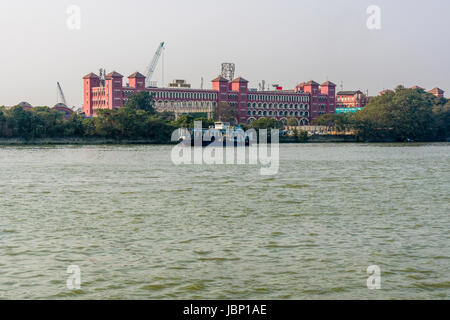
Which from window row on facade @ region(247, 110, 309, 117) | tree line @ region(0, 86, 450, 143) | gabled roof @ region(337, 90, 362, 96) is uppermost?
gabled roof @ region(337, 90, 362, 96)

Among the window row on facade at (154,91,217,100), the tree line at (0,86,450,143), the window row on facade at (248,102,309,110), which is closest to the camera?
the tree line at (0,86,450,143)

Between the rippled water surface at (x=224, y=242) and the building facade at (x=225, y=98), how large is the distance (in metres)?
98.3

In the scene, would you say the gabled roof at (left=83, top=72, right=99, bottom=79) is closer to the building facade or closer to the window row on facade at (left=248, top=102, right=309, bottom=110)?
the building facade

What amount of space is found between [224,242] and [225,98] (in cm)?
12089

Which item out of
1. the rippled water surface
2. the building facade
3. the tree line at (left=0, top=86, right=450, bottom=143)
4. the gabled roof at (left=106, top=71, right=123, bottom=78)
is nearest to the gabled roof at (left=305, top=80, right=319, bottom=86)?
the building facade

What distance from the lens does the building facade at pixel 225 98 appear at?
124m

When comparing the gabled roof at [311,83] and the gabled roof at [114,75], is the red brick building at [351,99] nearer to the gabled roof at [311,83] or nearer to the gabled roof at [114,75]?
the gabled roof at [311,83]

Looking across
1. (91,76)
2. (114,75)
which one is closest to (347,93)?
(91,76)

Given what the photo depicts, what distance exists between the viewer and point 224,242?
13.9 meters

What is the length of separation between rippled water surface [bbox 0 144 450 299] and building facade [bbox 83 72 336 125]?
98267mm

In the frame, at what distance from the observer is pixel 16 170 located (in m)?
37.7

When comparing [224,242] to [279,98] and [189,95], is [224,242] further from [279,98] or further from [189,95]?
[279,98]

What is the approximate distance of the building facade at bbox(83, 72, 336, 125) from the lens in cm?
12362

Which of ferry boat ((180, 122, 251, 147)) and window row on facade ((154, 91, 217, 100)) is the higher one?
window row on facade ((154, 91, 217, 100))
